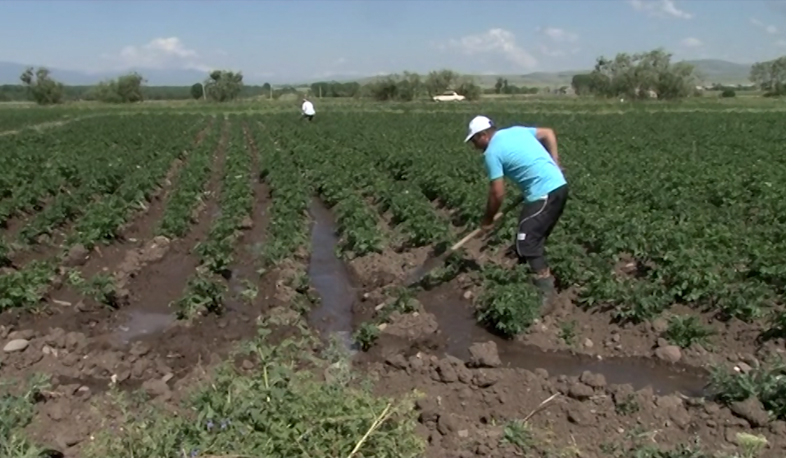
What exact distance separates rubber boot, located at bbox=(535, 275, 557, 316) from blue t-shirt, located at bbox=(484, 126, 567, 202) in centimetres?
83

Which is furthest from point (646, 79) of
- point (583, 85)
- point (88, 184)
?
point (88, 184)

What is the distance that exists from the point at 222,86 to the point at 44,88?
20364 mm

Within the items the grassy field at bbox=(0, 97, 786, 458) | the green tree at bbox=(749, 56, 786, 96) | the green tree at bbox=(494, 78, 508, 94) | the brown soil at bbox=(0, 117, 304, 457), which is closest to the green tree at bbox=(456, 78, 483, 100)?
the green tree at bbox=(494, 78, 508, 94)

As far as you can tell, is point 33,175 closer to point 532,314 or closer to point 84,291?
point 84,291

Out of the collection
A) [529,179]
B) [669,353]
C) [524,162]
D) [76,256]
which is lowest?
[669,353]

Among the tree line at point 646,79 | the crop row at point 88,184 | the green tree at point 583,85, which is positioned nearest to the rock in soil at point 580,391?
the crop row at point 88,184

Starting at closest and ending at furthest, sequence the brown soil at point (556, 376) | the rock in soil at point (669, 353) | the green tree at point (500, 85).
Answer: the brown soil at point (556, 376) < the rock in soil at point (669, 353) < the green tree at point (500, 85)

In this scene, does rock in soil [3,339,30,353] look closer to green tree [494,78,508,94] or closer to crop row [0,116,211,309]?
crop row [0,116,211,309]

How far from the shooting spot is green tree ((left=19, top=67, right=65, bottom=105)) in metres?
77.8

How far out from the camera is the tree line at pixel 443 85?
213 feet

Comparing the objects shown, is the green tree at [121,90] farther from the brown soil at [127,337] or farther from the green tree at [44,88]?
the brown soil at [127,337]

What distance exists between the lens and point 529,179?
738 centimetres

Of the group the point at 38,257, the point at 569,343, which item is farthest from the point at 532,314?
the point at 38,257

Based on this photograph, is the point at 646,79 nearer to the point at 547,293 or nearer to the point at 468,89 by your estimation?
the point at 468,89
